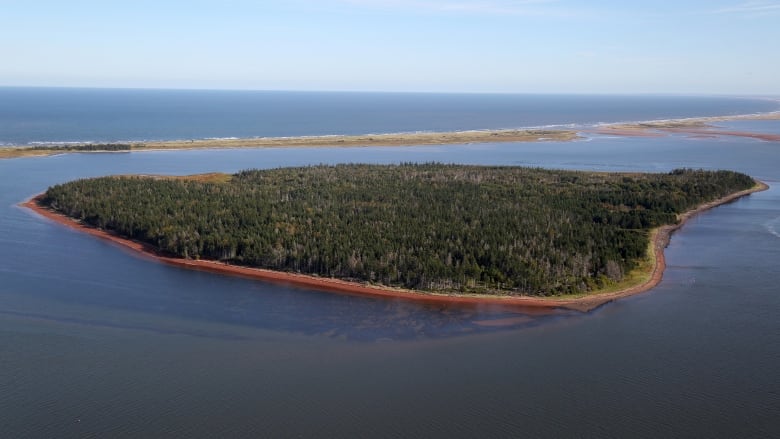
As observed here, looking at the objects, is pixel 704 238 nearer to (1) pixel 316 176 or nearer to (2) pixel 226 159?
(1) pixel 316 176

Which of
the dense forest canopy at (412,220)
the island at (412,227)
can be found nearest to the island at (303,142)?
the island at (412,227)

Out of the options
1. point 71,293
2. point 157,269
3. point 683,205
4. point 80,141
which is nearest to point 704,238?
point 683,205

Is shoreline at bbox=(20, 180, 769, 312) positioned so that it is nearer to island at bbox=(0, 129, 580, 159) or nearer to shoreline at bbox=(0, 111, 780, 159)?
island at bbox=(0, 129, 580, 159)

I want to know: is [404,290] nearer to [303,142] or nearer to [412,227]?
[412,227]

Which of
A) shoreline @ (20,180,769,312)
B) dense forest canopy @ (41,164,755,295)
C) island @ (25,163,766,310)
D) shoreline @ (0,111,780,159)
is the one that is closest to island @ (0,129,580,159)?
shoreline @ (0,111,780,159)

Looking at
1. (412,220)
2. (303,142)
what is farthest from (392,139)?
(412,220)
